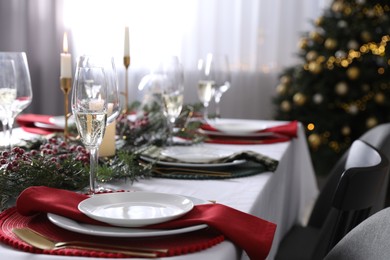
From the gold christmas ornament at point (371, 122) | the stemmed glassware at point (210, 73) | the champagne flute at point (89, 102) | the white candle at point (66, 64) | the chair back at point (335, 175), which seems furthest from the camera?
the gold christmas ornament at point (371, 122)

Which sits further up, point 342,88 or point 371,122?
point 342,88

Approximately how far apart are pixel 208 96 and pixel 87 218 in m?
1.26

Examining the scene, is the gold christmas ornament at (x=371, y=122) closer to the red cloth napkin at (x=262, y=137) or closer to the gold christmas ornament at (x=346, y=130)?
the gold christmas ornament at (x=346, y=130)

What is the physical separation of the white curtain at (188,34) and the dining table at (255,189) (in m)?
2.37

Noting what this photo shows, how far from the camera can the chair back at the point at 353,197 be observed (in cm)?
125

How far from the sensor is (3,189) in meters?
1.06

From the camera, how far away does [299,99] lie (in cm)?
413

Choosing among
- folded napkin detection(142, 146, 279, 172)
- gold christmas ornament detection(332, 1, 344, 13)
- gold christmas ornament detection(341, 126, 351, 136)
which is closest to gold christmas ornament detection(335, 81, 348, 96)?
gold christmas ornament detection(341, 126, 351, 136)

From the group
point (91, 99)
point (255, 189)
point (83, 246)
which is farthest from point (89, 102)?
point (255, 189)

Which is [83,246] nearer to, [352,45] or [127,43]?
[127,43]

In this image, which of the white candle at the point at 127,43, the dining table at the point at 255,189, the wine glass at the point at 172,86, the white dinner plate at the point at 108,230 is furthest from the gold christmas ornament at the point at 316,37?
the white dinner plate at the point at 108,230

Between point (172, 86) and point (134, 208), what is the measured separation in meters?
0.72

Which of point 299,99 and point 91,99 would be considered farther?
point 299,99

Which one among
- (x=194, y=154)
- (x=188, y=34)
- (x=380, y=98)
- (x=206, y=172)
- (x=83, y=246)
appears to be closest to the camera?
(x=83, y=246)
